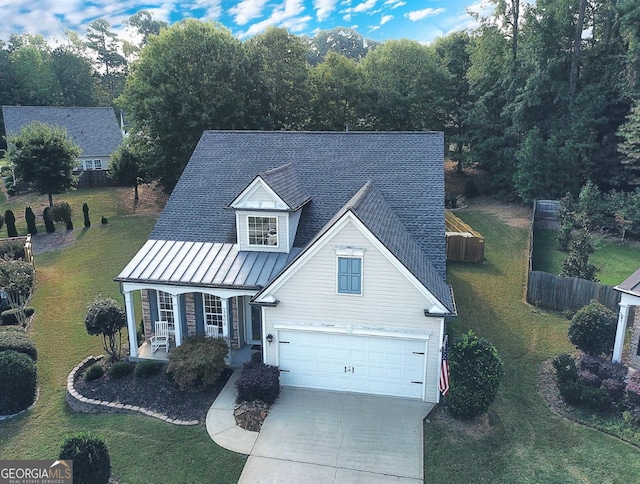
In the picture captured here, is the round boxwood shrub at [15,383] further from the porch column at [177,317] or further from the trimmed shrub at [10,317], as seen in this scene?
the trimmed shrub at [10,317]

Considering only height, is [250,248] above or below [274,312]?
above

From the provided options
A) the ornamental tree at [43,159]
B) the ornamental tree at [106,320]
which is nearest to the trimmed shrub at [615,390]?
the ornamental tree at [106,320]

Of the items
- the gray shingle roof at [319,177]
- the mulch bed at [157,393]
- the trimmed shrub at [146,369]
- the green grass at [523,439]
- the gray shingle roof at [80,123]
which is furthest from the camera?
the gray shingle roof at [80,123]

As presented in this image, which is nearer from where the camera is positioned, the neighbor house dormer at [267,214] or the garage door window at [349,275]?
the garage door window at [349,275]

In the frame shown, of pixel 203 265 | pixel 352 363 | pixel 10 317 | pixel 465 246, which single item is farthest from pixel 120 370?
pixel 465 246

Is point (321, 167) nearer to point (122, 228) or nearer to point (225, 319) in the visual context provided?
point (225, 319)

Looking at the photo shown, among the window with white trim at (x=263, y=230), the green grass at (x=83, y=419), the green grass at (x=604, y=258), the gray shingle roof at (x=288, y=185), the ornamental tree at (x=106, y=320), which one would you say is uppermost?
the gray shingle roof at (x=288, y=185)

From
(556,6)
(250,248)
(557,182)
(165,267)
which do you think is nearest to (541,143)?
(557,182)
